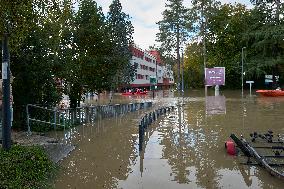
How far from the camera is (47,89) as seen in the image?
1641cm

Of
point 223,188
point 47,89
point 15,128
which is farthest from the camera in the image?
point 47,89

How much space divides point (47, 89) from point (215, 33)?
59.6 m

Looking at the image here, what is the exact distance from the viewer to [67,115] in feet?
61.8

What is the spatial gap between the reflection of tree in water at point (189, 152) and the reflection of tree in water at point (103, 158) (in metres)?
1.26

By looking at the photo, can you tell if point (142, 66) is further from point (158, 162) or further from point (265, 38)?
point (158, 162)

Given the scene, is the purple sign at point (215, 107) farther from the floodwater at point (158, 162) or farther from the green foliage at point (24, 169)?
the green foliage at point (24, 169)

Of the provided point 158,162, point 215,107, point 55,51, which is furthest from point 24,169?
point 215,107

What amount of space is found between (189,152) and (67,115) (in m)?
8.19

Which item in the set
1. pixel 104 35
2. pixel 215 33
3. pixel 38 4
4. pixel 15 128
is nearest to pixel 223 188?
pixel 38 4

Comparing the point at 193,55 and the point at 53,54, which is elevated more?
the point at 193,55

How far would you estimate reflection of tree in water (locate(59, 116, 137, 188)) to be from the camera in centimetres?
927

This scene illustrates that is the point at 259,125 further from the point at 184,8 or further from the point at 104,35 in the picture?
the point at 184,8

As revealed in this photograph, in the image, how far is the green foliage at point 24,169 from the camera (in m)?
7.86

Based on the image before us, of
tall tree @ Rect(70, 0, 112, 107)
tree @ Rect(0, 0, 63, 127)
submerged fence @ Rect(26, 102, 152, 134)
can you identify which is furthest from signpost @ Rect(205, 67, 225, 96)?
tree @ Rect(0, 0, 63, 127)
